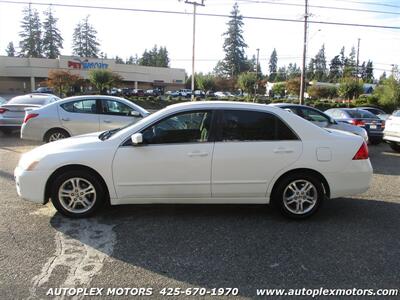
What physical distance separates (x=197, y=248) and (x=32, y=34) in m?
104

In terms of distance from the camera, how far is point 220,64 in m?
103

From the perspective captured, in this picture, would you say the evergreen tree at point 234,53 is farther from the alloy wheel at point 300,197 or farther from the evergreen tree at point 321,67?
the alloy wheel at point 300,197

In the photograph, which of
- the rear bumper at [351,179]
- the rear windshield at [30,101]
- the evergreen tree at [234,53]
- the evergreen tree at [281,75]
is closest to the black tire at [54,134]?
the rear windshield at [30,101]

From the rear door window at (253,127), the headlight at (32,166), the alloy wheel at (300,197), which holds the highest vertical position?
the rear door window at (253,127)

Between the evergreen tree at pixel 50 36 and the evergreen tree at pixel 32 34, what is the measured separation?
1.30 meters

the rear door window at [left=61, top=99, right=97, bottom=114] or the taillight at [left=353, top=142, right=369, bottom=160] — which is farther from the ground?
the rear door window at [left=61, top=99, right=97, bottom=114]

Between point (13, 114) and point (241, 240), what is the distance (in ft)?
35.2

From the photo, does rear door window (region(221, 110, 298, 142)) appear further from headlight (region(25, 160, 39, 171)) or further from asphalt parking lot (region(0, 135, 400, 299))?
headlight (region(25, 160, 39, 171))

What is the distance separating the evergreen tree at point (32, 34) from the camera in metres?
95.6

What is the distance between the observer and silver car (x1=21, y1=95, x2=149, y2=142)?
9.91m

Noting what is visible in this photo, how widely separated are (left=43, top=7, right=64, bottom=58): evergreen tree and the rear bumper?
10113 cm

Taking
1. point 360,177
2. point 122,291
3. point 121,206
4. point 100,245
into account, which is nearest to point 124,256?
point 100,245

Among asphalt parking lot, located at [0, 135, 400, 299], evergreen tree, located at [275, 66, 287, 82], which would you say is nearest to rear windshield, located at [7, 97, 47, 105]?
asphalt parking lot, located at [0, 135, 400, 299]

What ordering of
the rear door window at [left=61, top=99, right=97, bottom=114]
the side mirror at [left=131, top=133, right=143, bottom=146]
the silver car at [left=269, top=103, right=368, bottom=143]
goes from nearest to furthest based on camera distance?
the side mirror at [left=131, top=133, right=143, bottom=146], the rear door window at [left=61, top=99, right=97, bottom=114], the silver car at [left=269, top=103, right=368, bottom=143]
